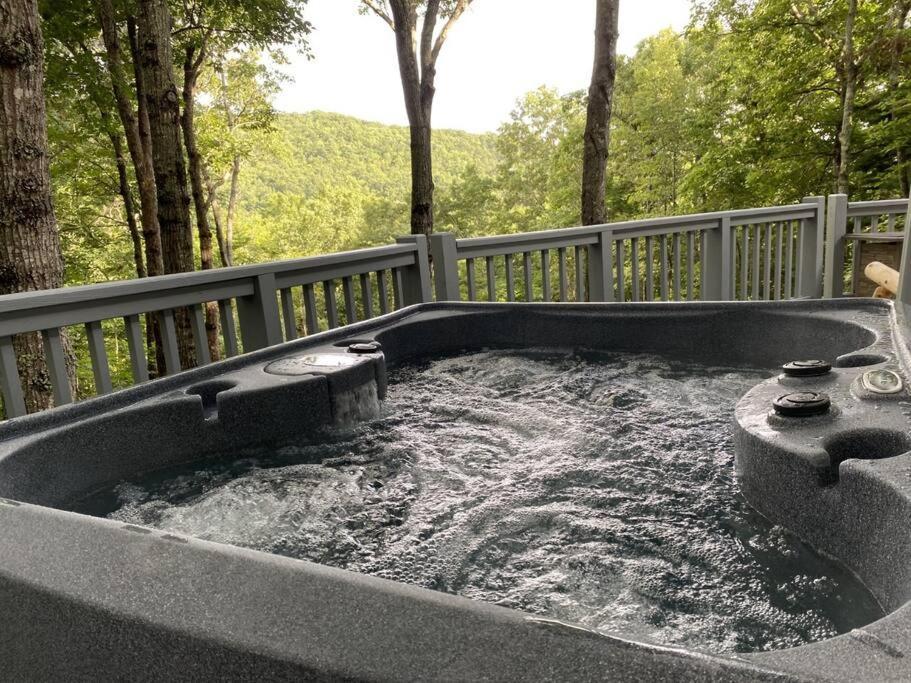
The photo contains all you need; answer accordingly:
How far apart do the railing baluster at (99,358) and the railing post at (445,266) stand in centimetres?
173

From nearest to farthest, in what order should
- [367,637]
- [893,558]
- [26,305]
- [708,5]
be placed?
[367,637], [893,558], [26,305], [708,5]

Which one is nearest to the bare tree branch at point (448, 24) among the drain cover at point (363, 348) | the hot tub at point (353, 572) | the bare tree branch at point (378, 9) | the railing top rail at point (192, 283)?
the bare tree branch at point (378, 9)

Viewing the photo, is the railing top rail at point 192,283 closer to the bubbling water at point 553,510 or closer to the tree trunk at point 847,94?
the bubbling water at point 553,510

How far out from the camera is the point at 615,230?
3.98 m

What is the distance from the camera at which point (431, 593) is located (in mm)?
688

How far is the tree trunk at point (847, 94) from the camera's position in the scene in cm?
920

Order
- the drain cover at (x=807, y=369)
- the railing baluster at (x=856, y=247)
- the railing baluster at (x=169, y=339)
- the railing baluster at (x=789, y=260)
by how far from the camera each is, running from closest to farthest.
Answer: the drain cover at (x=807, y=369), the railing baluster at (x=169, y=339), the railing baluster at (x=789, y=260), the railing baluster at (x=856, y=247)

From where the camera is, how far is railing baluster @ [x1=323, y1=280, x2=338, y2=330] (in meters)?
3.02

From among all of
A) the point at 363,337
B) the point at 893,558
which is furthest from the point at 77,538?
the point at 363,337

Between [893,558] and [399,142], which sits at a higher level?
[399,142]

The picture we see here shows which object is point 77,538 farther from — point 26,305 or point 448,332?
point 448,332

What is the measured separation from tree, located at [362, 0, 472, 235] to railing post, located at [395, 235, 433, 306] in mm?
2286

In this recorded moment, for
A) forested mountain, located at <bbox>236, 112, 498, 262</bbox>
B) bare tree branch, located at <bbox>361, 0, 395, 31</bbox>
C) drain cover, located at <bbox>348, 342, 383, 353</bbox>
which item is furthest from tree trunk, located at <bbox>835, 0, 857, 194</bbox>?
forested mountain, located at <bbox>236, 112, 498, 262</bbox>

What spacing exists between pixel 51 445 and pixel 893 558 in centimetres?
189
